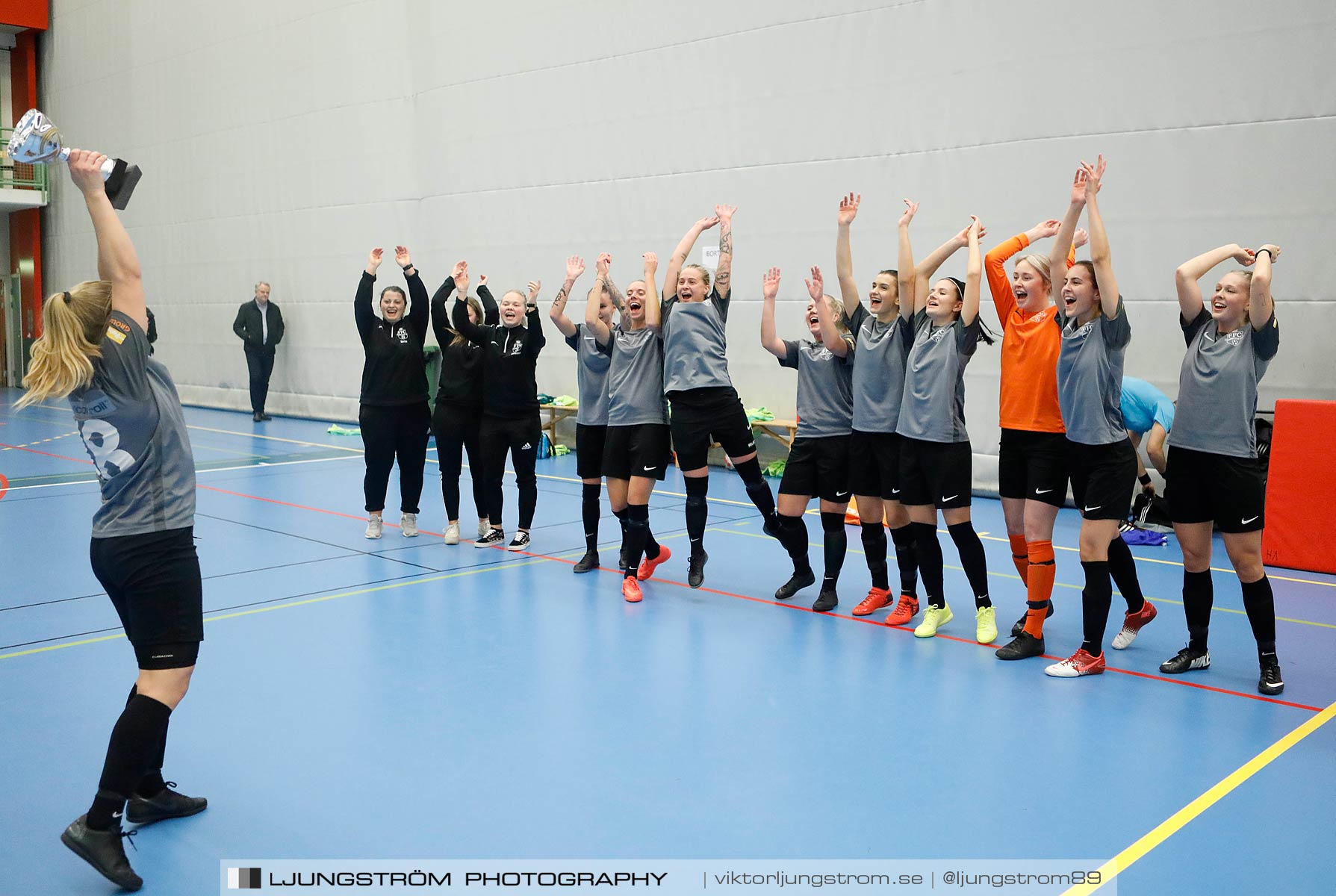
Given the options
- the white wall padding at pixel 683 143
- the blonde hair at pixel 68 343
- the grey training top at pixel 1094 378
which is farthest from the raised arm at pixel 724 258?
the white wall padding at pixel 683 143

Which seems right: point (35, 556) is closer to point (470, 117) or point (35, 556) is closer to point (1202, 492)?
point (1202, 492)

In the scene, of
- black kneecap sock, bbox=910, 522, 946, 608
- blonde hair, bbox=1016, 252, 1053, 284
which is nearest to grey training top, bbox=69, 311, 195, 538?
black kneecap sock, bbox=910, 522, 946, 608

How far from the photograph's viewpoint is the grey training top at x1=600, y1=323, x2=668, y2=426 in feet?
21.3

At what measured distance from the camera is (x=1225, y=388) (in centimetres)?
462

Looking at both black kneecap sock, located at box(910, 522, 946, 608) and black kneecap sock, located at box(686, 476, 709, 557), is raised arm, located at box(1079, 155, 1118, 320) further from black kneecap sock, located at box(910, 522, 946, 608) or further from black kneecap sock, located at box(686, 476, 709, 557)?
black kneecap sock, located at box(686, 476, 709, 557)

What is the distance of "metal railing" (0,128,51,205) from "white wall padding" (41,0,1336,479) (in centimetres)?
259

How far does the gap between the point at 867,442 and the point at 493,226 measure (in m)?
9.32

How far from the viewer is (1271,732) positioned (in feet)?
13.9

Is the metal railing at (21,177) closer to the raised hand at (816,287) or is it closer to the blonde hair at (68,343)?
the raised hand at (816,287)

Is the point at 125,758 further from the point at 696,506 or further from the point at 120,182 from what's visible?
the point at 696,506

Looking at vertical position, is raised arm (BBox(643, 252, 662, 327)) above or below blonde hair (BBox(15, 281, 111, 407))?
above

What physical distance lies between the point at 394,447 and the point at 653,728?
Answer: 4271 mm

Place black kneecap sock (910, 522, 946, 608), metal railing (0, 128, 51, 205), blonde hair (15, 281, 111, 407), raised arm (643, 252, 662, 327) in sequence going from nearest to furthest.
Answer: blonde hair (15, 281, 111, 407), black kneecap sock (910, 522, 946, 608), raised arm (643, 252, 662, 327), metal railing (0, 128, 51, 205)

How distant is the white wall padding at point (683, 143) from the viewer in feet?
27.9
